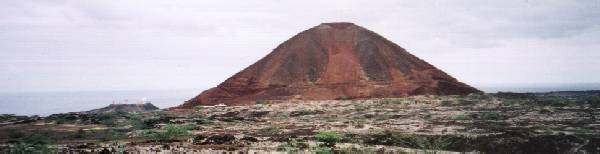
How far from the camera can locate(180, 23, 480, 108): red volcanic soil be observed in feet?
185

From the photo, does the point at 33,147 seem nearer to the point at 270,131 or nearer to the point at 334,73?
the point at 270,131

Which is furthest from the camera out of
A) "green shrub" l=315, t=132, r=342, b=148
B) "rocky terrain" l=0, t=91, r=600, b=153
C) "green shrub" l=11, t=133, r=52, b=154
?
"green shrub" l=315, t=132, r=342, b=148

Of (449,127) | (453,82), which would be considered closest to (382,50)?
(453,82)

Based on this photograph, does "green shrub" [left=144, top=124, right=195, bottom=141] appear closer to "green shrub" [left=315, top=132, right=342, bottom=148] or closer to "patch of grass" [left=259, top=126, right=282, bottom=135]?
"patch of grass" [left=259, top=126, right=282, bottom=135]

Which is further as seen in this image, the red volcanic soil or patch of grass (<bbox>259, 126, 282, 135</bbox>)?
the red volcanic soil

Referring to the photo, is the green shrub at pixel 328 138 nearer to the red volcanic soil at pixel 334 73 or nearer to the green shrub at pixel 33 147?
the green shrub at pixel 33 147

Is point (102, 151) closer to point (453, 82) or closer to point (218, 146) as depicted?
point (218, 146)

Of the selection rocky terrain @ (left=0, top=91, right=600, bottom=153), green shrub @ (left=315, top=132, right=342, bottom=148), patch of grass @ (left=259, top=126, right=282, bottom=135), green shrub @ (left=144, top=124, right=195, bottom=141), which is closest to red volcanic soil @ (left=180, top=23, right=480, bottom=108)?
rocky terrain @ (left=0, top=91, right=600, bottom=153)

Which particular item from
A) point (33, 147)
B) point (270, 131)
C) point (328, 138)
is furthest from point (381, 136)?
point (33, 147)

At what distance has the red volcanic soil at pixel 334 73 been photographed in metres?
56.3

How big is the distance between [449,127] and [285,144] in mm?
8441

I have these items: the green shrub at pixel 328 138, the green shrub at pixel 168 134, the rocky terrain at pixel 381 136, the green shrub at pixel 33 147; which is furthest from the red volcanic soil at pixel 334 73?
the green shrub at pixel 328 138

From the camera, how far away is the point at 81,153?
1652cm

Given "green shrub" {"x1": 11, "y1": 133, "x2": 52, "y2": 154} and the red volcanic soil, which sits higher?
the red volcanic soil
